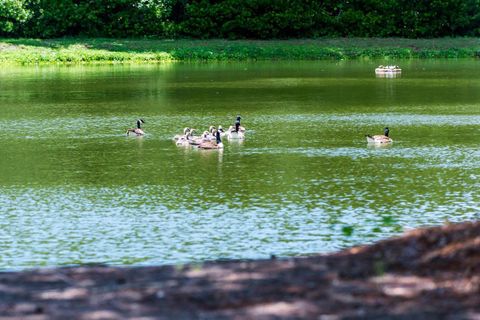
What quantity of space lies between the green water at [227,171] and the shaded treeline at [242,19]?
96.6 feet

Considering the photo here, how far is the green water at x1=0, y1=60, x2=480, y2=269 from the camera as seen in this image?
14.6 meters

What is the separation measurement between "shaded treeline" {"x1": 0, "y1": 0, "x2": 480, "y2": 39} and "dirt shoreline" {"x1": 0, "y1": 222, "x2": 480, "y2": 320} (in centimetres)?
6348

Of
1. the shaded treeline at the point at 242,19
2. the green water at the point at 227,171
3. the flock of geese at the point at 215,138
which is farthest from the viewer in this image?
the shaded treeline at the point at 242,19

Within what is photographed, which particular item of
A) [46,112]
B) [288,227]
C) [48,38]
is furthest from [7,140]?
[48,38]

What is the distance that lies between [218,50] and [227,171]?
151 ft

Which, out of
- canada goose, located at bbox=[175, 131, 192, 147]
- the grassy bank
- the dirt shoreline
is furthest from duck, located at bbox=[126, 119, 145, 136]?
the grassy bank

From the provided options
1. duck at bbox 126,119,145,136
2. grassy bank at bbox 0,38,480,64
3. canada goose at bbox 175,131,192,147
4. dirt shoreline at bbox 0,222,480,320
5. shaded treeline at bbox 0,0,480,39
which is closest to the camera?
dirt shoreline at bbox 0,222,480,320

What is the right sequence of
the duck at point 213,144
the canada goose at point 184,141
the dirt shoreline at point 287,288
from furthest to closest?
1. the canada goose at point 184,141
2. the duck at point 213,144
3. the dirt shoreline at point 287,288

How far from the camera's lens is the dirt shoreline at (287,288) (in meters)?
7.71

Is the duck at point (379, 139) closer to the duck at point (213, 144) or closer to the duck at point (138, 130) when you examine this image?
the duck at point (213, 144)

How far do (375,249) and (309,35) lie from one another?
213ft

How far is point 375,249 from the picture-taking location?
964 centimetres

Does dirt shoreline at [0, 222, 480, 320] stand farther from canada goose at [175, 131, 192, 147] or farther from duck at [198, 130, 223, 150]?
canada goose at [175, 131, 192, 147]

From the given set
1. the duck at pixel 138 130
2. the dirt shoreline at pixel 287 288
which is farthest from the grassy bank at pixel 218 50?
the dirt shoreline at pixel 287 288
